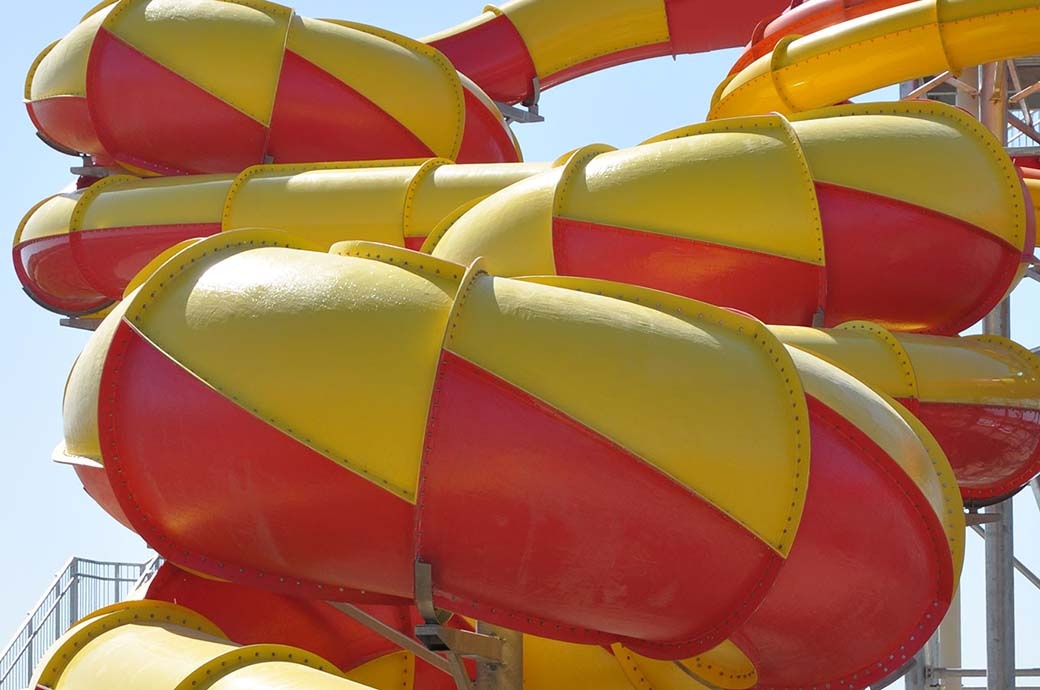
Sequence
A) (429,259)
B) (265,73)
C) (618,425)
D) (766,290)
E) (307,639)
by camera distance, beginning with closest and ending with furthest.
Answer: (618,425)
(429,259)
(307,639)
(766,290)
(265,73)

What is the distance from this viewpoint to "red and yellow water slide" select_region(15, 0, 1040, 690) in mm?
5227

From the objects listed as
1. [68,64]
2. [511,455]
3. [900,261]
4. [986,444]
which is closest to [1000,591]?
[986,444]

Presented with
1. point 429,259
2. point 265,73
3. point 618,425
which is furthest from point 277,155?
point 618,425

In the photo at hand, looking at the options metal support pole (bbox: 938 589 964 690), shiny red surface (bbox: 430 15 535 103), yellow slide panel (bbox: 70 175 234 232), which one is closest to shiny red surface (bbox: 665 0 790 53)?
shiny red surface (bbox: 430 15 535 103)

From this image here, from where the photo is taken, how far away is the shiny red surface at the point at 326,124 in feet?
31.0

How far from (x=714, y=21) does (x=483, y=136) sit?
2.72 metres

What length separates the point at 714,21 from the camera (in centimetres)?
1207

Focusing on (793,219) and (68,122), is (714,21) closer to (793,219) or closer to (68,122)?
(68,122)

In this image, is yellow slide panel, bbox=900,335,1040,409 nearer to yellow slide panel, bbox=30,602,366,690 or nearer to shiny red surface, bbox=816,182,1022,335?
shiny red surface, bbox=816,182,1022,335

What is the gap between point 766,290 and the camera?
721 cm

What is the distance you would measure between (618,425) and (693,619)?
797 millimetres

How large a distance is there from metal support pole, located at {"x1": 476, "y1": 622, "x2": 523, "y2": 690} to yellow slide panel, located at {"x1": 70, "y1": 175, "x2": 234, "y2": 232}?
3254 mm

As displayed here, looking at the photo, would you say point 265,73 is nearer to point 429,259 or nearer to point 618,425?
point 429,259

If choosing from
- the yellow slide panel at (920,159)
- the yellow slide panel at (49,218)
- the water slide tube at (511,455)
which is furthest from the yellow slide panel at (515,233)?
the yellow slide panel at (49,218)
